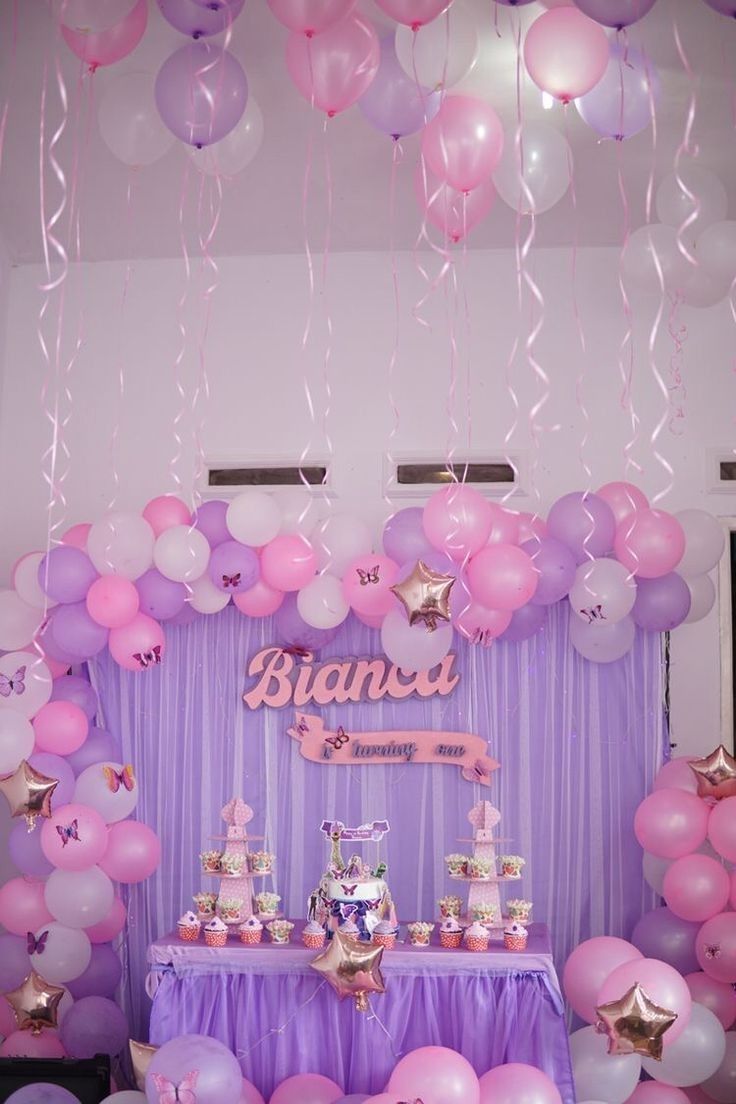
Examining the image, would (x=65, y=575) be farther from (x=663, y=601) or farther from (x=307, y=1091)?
(x=663, y=601)

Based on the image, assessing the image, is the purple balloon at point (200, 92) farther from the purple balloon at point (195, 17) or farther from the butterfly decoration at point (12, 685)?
the butterfly decoration at point (12, 685)

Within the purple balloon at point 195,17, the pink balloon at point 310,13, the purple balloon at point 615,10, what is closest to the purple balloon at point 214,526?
the purple balloon at point 195,17

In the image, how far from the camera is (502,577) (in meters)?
4.19

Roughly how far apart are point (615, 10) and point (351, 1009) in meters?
3.07

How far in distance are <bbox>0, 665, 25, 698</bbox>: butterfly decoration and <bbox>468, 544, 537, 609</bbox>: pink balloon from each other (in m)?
1.73

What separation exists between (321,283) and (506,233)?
853 mm

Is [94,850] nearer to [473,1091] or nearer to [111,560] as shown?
[111,560]

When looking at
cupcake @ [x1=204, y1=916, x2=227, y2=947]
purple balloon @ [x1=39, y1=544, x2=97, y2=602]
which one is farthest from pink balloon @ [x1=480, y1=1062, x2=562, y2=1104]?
purple balloon @ [x1=39, y1=544, x2=97, y2=602]

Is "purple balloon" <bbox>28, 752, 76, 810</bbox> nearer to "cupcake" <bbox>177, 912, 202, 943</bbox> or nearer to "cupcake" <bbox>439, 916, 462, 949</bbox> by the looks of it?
"cupcake" <bbox>177, 912, 202, 943</bbox>

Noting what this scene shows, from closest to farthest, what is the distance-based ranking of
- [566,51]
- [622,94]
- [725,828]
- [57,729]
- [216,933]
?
[566,51] < [622,94] < [216,933] < [725,828] < [57,729]

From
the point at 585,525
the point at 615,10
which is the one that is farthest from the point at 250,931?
the point at 615,10

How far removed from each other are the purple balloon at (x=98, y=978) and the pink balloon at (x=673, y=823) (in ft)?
6.81

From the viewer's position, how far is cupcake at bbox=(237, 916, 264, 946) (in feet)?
12.8

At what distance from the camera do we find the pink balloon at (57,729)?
445cm
